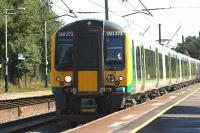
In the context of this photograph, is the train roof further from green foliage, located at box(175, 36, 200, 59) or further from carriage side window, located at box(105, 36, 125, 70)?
green foliage, located at box(175, 36, 200, 59)

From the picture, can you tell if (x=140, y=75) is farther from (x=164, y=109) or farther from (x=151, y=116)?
(x=151, y=116)

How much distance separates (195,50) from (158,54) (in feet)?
454

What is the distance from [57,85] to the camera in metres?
20.1

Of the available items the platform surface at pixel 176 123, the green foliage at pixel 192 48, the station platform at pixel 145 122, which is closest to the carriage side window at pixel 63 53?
the station platform at pixel 145 122

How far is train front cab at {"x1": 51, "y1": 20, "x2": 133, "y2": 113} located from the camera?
19766 millimetres

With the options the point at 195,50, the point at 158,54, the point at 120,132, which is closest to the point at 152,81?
the point at 158,54

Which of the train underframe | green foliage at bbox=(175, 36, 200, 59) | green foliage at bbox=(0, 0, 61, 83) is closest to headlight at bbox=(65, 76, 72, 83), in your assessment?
the train underframe

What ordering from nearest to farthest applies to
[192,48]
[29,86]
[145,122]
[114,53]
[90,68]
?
[145,122] < [90,68] < [114,53] < [29,86] < [192,48]

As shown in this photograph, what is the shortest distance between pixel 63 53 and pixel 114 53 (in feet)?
5.41

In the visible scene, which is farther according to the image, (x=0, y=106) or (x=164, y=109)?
(x=0, y=106)

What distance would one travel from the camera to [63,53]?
20.3 metres

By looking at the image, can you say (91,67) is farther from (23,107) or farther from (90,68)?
(23,107)

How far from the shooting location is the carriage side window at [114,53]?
20016 millimetres

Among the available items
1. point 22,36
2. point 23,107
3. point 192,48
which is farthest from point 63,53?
point 192,48
